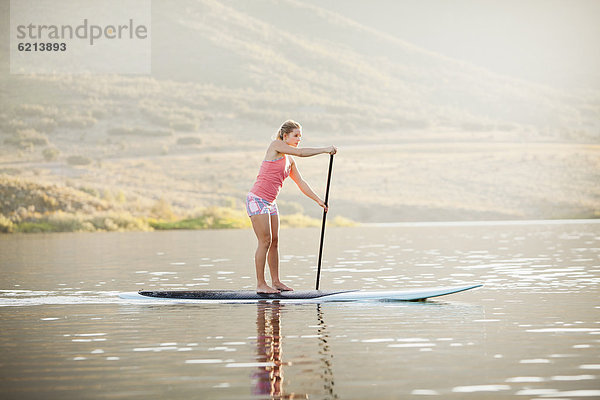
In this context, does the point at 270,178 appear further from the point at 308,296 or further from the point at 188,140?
the point at 188,140

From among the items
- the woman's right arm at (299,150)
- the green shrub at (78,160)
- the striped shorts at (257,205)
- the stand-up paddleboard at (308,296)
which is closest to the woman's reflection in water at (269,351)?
the stand-up paddleboard at (308,296)

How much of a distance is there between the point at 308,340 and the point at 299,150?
3.45 m

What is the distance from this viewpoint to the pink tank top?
42.7 feet

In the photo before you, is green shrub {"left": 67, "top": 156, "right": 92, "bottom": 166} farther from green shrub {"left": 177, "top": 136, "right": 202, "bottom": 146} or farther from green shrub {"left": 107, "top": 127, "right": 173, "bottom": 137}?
green shrub {"left": 177, "top": 136, "right": 202, "bottom": 146}

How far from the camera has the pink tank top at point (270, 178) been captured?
13.0 metres

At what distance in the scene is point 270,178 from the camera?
13.1m

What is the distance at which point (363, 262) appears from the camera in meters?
21.7

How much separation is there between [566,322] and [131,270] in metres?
10.5

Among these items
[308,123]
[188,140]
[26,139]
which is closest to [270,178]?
[26,139]

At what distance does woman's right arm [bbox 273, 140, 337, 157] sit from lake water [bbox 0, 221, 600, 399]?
168 cm

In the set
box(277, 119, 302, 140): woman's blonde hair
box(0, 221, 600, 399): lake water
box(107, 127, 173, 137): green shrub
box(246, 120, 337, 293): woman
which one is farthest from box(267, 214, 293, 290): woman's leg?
box(107, 127, 173, 137): green shrub

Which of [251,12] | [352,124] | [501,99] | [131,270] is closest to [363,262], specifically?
[131,270]

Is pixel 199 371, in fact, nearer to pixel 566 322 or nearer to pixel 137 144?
pixel 566 322

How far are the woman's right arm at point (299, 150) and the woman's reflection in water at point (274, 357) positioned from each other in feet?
5.62
